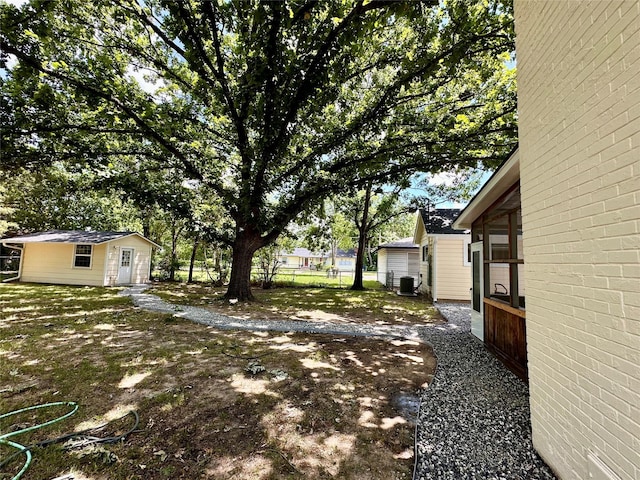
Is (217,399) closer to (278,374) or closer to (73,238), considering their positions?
(278,374)

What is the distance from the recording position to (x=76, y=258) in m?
15.3

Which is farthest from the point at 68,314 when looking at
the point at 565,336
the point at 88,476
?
the point at 565,336

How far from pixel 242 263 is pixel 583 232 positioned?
10.3m

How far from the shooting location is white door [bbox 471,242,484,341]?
6412 millimetres

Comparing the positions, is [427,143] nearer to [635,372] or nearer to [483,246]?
[483,246]

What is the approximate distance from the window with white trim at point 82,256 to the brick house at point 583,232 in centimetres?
1886

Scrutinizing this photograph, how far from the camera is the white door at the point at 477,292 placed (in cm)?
641

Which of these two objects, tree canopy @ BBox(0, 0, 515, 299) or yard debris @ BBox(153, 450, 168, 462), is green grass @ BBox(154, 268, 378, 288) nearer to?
tree canopy @ BBox(0, 0, 515, 299)

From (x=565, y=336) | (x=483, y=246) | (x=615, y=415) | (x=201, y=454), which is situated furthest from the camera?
(x=483, y=246)

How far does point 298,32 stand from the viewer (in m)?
5.06

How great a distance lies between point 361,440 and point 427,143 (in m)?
7.94

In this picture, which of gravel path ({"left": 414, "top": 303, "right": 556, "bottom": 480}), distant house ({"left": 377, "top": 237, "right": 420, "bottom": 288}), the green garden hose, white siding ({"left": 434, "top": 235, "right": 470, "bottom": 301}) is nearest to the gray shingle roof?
the green garden hose

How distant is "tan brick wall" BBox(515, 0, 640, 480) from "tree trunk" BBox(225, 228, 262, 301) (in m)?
9.47

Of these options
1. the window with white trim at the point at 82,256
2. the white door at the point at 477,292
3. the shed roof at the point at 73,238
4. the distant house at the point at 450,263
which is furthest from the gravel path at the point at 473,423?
the window with white trim at the point at 82,256
